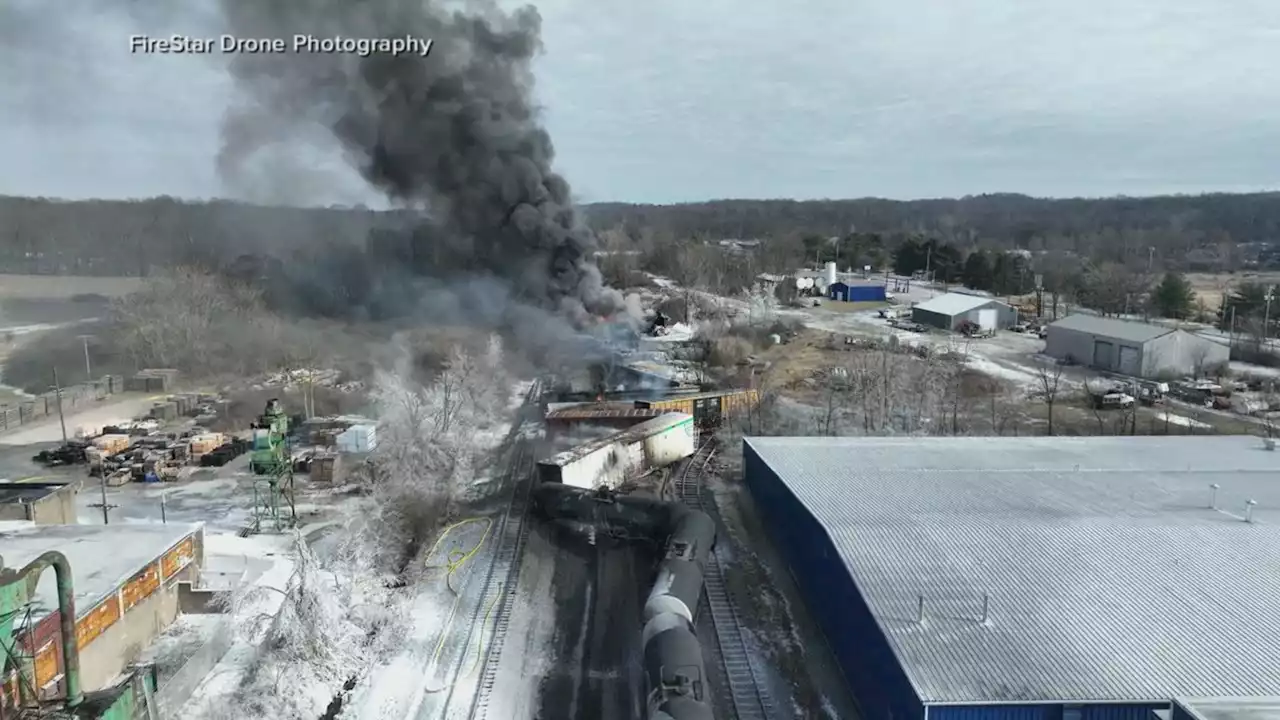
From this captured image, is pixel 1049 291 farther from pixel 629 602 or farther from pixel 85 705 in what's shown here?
pixel 85 705

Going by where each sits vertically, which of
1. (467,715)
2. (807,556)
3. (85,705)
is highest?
(85,705)

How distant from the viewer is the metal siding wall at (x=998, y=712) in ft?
34.5

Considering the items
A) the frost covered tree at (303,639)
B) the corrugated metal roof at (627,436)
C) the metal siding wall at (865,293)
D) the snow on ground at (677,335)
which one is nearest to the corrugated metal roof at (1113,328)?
the snow on ground at (677,335)

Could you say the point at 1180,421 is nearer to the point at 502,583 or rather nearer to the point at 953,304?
the point at 953,304

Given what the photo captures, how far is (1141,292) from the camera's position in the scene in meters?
Result: 63.6

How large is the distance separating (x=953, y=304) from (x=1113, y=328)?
1442 cm

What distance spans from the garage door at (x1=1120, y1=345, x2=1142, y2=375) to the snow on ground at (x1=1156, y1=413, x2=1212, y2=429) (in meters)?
7.49

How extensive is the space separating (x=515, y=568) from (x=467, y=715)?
5859mm

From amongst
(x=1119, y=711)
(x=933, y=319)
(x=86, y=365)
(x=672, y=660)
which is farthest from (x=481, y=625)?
(x=933, y=319)

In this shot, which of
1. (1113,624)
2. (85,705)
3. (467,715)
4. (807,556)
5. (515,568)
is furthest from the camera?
(515,568)

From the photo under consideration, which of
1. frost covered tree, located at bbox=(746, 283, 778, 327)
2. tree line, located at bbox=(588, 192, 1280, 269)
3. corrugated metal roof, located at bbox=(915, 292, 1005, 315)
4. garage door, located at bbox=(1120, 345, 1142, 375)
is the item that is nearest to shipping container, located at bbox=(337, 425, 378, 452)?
frost covered tree, located at bbox=(746, 283, 778, 327)

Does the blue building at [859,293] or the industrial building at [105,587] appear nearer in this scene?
the industrial building at [105,587]

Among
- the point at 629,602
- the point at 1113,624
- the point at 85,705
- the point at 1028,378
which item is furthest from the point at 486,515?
the point at 1028,378

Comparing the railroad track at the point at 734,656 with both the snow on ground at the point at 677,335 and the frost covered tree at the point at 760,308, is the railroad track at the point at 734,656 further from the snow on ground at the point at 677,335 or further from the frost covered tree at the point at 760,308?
the frost covered tree at the point at 760,308
